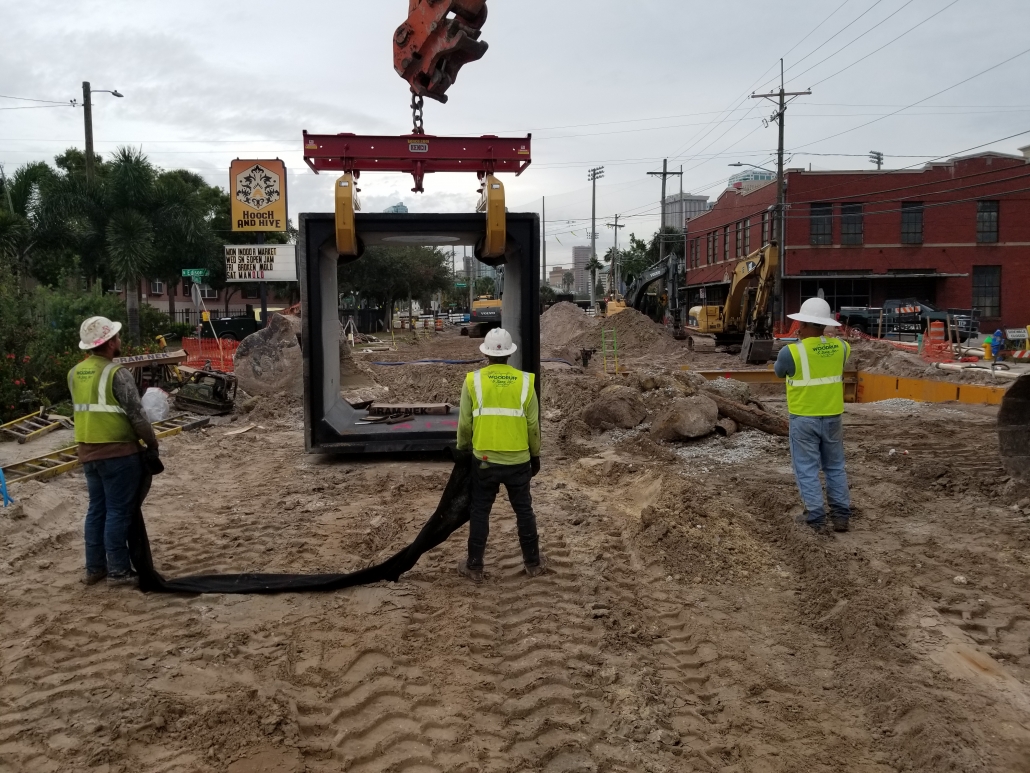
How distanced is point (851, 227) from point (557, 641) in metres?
39.2

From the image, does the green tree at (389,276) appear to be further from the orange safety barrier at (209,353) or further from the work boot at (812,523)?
the work boot at (812,523)

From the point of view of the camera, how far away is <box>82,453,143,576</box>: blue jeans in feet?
17.6

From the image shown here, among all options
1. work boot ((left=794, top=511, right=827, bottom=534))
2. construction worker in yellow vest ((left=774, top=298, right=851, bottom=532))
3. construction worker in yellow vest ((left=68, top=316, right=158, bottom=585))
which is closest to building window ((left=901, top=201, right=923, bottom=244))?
construction worker in yellow vest ((left=774, top=298, right=851, bottom=532))

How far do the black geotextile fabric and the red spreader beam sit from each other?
4.36m

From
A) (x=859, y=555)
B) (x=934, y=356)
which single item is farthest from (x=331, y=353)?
(x=934, y=356)

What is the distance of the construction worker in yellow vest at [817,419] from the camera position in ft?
21.5

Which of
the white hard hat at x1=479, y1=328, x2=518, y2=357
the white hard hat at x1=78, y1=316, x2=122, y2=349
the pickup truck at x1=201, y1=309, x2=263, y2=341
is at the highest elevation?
the pickup truck at x1=201, y1=309, x2=263, y2=341

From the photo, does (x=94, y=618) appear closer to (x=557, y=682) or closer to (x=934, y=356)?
(x=557, y=682)

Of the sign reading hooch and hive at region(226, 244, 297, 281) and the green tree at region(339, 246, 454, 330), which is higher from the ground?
the green tree at region(339, 246, 454, 330)

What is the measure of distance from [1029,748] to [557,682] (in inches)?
82.5

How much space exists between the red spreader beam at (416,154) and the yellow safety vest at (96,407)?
3.99 meters

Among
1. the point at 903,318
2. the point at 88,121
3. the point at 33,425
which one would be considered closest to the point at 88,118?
the point at 88,121

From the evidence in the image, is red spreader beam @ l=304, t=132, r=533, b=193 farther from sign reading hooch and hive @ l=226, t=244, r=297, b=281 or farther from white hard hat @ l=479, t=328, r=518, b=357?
sign reading hooch and hive @ l=226, t=244, r=297, b=281

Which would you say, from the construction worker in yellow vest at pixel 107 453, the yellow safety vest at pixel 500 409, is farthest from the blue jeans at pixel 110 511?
the yellow safety vest at pixel 500 409
